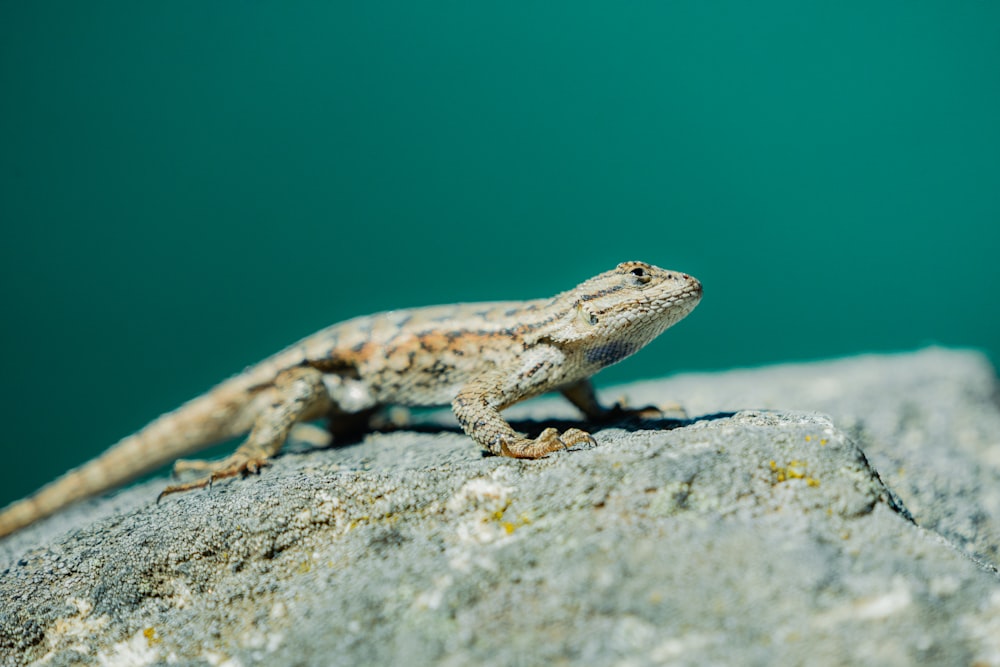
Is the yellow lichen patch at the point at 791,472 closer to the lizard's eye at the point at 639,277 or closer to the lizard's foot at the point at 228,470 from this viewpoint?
the lizard's eye at the point at 639,277

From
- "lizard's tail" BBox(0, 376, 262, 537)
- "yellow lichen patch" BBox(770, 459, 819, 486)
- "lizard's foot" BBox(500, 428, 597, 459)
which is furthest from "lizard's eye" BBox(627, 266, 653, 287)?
"lizard's tail" BBox(0, 376, 262, 537)

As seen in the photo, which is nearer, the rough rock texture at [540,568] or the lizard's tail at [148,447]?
the rough rock texture at [540,568]

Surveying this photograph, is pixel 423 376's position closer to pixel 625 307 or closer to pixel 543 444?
pixel 625 307

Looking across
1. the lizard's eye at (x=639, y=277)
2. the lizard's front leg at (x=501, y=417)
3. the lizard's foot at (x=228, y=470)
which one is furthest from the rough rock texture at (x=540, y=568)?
the lizard's eye at (x=639, y=277)

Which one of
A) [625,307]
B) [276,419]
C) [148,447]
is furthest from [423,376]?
[148,447]

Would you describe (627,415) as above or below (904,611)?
above

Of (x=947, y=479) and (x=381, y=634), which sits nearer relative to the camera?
(x=381, y=634)

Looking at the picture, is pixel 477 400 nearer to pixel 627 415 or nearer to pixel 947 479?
pixel 627 415

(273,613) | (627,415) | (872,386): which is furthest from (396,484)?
(872,386)
